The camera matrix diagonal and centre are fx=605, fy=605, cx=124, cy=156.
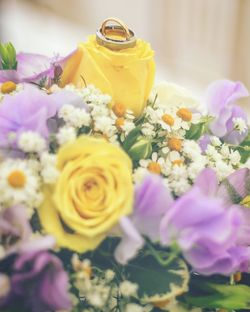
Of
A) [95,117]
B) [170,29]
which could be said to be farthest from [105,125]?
[170,29]

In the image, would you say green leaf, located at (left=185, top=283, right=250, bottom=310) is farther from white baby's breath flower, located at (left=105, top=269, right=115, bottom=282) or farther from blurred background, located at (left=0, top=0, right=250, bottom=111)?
blurred background, located at (left=0, top=0, right=250, bottom=111)

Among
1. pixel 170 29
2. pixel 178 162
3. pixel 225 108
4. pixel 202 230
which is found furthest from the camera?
pixel 170 29

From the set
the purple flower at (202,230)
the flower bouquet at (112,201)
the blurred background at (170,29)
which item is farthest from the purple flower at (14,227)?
the blurred background at (170,29)

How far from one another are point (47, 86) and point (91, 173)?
0.58ft

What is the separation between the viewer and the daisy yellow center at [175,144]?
0.57m

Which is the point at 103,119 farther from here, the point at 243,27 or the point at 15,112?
the point at 243,27

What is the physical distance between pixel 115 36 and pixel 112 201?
0.81 ft

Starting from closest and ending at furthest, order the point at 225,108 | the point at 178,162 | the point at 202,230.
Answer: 1. the point at 202,230
2. the point at 178,162
3. the point at 225,108

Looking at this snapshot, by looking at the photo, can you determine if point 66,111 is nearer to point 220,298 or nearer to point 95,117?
point 95,117

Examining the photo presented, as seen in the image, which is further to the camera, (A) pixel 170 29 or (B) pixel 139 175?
(A) pixel 170 29

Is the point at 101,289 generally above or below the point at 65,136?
below

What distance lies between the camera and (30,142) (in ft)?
1.54

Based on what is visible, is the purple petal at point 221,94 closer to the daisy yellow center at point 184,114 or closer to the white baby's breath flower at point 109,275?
the daisy yellow center at point 184,114

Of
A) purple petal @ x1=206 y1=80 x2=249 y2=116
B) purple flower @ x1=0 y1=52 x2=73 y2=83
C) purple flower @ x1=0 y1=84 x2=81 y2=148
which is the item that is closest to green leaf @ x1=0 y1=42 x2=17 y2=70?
purple flower @ x1=0 y1=52 x2=73 y2=83
